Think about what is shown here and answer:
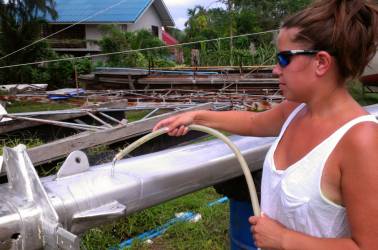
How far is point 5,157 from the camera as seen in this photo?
4.12 feet

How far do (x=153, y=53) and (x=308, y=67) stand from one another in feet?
65.4

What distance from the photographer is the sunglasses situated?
46.7 inches

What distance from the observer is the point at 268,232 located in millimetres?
1288

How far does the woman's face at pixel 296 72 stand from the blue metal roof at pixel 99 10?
2633 centimetres

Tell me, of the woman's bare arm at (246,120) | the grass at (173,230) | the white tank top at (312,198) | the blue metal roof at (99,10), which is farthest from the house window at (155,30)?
the white tank top at (312,198)

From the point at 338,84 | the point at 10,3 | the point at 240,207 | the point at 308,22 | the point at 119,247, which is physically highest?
the point at 10,3

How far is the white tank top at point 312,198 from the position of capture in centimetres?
117

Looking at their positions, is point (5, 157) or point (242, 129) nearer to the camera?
point (5, 157)

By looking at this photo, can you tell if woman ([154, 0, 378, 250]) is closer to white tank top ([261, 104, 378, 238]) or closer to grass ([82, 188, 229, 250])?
white tank top ([261, 104, 378, 238])

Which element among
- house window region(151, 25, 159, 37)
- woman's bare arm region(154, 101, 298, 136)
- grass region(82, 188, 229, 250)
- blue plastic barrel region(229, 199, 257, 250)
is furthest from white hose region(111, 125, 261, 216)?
house window region(151, 25, 159, 37)

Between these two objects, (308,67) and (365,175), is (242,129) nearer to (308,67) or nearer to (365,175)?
(308,67)

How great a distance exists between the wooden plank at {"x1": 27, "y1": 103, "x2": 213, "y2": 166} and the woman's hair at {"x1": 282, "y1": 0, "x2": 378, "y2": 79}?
9.39 feet

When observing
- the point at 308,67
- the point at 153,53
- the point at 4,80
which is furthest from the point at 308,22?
the point at 153,53

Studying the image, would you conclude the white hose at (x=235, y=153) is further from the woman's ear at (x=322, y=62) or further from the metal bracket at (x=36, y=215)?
the woman's ear at (x=322, y=62)
